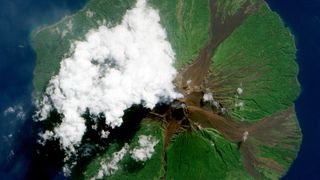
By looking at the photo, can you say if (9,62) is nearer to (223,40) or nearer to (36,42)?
(36,42)

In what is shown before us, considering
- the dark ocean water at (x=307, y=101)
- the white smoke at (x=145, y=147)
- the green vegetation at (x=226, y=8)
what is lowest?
the dark ocean water at (x=307, y=101)

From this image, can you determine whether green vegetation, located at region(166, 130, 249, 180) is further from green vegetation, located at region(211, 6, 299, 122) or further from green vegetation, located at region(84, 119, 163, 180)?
green vegetation, located at region(211, 6, 299, 122)

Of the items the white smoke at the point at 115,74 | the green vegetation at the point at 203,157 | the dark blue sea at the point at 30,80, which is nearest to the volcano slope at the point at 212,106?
the green vegetation at the point at 203,157

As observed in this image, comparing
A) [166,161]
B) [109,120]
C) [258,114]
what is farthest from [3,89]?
[258,114]

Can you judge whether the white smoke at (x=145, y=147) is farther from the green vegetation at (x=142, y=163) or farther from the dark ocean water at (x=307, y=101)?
the dark ocean water at (x=307, y=101)

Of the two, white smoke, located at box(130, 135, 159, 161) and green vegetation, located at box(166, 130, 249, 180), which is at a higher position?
white smoke, located at box(130, 135, 159, 161)

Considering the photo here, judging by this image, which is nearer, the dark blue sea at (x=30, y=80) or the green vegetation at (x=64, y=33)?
the green vegetation at (x=64, y=33)

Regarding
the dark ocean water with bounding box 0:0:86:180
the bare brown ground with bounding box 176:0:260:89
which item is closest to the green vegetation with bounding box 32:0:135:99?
the dark ocean water with bounding box 0:0:86:180
